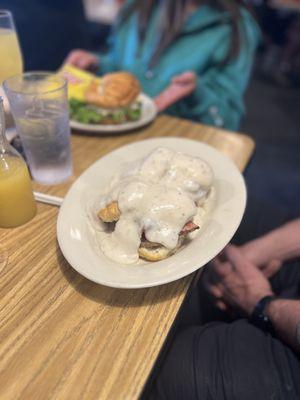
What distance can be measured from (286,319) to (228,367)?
0.20m

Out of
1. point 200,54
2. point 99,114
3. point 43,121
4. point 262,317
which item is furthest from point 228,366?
point 200,54

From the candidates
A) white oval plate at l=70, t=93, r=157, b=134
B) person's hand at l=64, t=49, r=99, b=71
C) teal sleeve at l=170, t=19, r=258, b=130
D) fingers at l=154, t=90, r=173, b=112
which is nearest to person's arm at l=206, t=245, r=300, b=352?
white oval plate at l=70, t=93, r=157, b=134

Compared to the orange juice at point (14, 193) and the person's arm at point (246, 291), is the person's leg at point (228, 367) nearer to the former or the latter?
the person's arm at point (246, 291)

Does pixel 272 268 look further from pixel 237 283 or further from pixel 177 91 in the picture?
pixel 177 91

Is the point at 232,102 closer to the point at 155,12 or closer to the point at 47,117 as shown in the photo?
the point at 155,12

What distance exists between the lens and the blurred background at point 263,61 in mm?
2662

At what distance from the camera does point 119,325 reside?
24.2 inches

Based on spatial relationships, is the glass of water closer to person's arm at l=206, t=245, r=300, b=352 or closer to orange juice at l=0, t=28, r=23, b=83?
orange juice at l=0, t=28, r=23, b=83

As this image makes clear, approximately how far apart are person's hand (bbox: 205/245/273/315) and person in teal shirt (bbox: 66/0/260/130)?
2.72 ft

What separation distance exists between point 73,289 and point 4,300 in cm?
13

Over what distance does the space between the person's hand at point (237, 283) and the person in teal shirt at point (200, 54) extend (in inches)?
32.6

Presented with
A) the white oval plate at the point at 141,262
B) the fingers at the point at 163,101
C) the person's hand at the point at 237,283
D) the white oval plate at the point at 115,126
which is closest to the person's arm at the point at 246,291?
the person's hand at the point at 237,283

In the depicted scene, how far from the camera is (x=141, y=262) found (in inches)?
27.8

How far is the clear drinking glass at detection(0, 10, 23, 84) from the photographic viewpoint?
1057 mm
